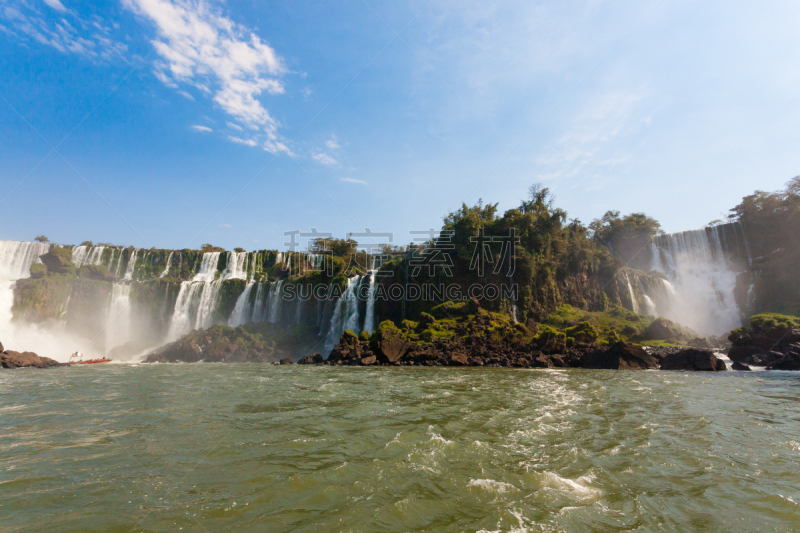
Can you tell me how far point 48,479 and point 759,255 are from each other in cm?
6801

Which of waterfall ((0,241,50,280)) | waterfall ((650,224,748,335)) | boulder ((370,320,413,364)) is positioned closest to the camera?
boulder ((370,320,413,364))

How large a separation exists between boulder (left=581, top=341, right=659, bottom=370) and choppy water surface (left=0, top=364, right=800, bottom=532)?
51.1 ft

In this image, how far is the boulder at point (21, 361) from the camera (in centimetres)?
3073

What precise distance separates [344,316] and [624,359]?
105 feet

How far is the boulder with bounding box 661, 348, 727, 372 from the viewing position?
25.7 meters

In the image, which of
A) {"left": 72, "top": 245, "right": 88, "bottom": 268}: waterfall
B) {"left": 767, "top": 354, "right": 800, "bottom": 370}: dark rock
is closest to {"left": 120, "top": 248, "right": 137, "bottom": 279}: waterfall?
{"left": 72, "top": 245, "right": 88, "bottom": 268}: waterfall

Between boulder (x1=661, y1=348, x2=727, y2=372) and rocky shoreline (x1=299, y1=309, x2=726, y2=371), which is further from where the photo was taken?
rocky shoreline (x1=299, y1=309, x2=726, y2=371)

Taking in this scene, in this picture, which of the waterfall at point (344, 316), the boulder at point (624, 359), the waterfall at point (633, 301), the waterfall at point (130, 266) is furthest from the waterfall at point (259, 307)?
the waterfall at point (633, 301)

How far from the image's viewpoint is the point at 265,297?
52438 mm

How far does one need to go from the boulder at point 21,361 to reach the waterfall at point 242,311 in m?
20.2

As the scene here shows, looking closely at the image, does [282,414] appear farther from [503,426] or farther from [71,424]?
[503,426]

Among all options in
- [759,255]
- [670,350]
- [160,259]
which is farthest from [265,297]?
[759,255]

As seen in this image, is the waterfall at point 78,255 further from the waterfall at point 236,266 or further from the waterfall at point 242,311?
the waterfall at point 242,311

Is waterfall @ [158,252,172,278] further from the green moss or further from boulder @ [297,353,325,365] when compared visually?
the green moss
